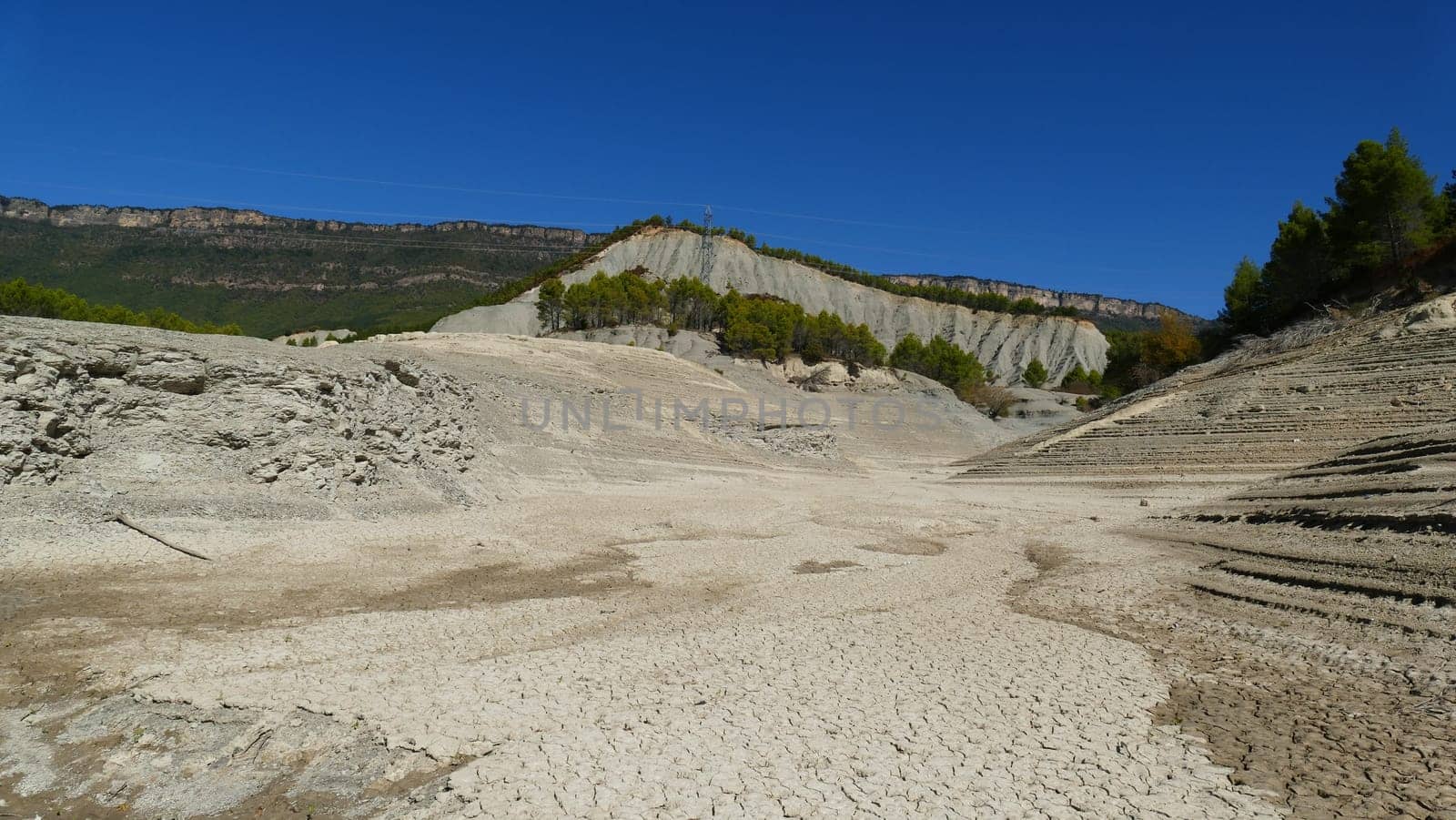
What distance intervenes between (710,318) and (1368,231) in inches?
1957

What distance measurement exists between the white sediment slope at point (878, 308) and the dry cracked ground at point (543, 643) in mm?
88542

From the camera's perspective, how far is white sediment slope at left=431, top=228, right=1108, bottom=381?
341 ft

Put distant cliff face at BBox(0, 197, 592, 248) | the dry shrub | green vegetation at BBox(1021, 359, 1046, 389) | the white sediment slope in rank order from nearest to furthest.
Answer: the dry shrub < green vegetation at BBox(1021, 359, 1046, 389) < the white sediment slope < distant cliff face at BBox(0, 197, 592, 248)

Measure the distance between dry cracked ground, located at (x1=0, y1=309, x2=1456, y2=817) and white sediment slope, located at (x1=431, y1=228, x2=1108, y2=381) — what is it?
88542 mm

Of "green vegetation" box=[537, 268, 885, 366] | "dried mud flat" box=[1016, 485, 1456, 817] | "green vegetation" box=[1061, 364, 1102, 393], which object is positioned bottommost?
"dried mud flat" box=[1016, 485, 1456, 817]

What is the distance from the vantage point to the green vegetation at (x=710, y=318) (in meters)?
63.9

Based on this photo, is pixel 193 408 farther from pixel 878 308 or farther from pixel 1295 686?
pixel 878 308

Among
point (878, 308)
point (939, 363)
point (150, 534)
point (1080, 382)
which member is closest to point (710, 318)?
point (939, 363)

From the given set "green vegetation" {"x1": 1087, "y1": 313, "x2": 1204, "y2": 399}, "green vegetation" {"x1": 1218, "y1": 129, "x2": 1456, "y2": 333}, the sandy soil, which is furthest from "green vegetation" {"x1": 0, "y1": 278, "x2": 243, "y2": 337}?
"green vegetation" {"x1": 1087, "y1": 313, "x2": 1204, "y2": 399}

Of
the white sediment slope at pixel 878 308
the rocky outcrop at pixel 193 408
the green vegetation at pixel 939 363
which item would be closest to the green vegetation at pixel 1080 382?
the green vegetation at pixel 939 363

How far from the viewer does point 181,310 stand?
8681 cm

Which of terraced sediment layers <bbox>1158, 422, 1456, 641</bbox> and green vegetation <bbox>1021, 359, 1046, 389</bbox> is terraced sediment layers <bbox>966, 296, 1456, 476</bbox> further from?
green vegetation <bbox>1021, 359, 1046, 389</bbox>

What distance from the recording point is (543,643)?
7.34 m

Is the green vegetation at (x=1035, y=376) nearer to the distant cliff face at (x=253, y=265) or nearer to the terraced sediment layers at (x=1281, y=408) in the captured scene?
Result: the terraced sediment layers at (x=1281, y=408)
